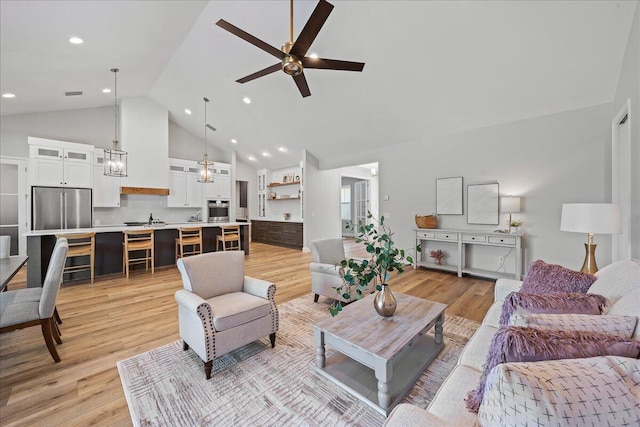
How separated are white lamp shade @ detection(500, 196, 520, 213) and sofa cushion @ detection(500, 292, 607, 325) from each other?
3330 mm

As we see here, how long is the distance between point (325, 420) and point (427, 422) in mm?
889

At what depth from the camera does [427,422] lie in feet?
3.13

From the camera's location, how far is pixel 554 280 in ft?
5.86

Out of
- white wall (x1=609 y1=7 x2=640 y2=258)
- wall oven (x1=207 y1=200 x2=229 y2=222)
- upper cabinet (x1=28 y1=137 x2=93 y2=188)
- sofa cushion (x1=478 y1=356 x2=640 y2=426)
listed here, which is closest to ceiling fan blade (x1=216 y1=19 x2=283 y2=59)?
sofa cushion (x1=478 y1=356 x2=640 y2=426)

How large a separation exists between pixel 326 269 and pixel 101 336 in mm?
2388

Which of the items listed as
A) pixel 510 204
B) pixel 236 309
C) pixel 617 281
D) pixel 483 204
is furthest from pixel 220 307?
pixel 483 204

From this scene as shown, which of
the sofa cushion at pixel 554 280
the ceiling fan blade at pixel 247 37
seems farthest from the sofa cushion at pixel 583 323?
the ceiling fan blade at pixel 247 37

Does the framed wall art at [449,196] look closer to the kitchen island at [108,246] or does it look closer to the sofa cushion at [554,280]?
the sofa cushion at [554,280]

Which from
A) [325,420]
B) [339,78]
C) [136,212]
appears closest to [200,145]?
[136,212]

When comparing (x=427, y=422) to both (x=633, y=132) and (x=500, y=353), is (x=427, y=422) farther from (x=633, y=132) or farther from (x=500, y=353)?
(x=633, y=132)

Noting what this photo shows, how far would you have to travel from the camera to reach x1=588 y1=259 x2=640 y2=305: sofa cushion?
52.7 inches

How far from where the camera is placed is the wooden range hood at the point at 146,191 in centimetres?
646

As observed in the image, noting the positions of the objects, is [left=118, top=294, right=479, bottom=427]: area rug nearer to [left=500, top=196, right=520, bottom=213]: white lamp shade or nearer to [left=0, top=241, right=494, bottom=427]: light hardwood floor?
[left=0, top=241, right=494, bottom=427]: light hardwood floor

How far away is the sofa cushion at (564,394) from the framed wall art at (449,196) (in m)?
4.61
